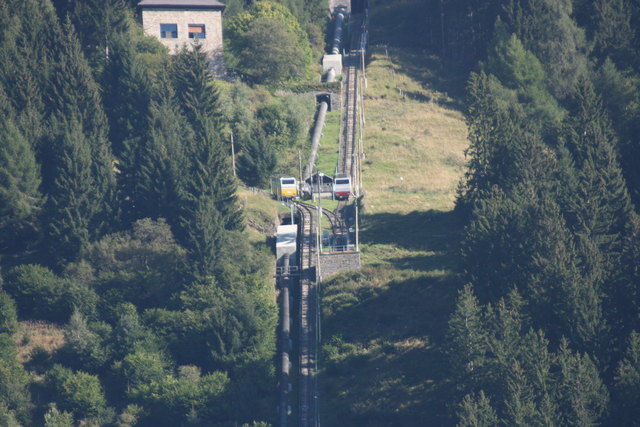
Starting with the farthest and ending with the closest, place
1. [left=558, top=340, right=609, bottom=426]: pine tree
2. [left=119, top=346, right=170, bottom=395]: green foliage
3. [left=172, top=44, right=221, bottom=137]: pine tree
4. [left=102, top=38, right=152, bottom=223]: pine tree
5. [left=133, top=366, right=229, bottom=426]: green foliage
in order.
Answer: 1. [left=172, top=44, right=221, bottom=137]: pine tree
2. [left=102, top=38, right=152, bottom=223]: pine tree
3. [left=119, top=346, right=170, bottom=395]: green foliage
4. [left=133, top=366, right=229, bottom=426]: green foliage
5. [left=558, top=340, right=609, bottom=426]: pine tree

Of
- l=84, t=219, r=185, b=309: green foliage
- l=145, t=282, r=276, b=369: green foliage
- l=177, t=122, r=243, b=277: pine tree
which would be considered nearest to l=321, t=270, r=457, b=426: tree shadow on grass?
l=145, t=282, r=276, b=369: green foliage

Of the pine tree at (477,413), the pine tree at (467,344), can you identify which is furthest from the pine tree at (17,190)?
the pine tree at (477,413)

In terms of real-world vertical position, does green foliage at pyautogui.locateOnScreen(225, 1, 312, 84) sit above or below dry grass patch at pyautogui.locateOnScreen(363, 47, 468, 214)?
above

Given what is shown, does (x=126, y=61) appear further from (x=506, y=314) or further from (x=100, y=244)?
(x=506, y=314)

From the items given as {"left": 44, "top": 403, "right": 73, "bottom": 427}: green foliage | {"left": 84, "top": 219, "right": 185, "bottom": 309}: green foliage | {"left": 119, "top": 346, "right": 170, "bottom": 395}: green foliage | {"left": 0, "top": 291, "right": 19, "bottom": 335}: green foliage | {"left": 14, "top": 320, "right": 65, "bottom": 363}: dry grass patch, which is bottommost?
{"left": 44, "top": 403, "right": 73, "bottom": 427}: green foliage

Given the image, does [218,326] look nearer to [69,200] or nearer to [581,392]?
[69,200]

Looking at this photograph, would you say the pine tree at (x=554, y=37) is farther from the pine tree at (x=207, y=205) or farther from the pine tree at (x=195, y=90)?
the pine tree at (x=207, y=205)

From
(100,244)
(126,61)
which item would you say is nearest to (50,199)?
(100,244)

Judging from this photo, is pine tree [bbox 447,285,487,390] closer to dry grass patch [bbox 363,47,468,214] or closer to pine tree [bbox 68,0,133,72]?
dry grass patch [bbox 363,47,468,214]
